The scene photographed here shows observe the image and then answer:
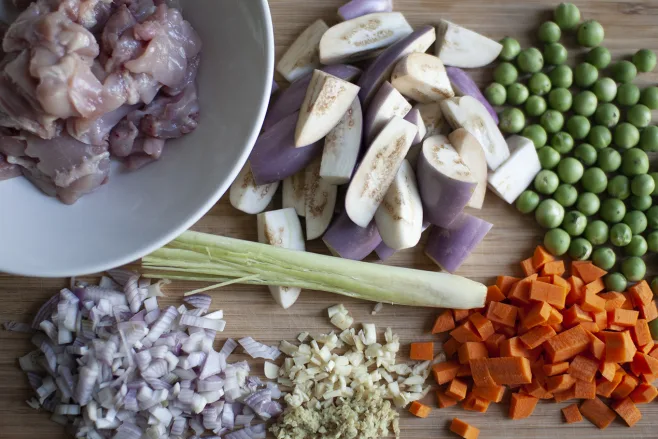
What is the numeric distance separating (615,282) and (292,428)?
1.34m

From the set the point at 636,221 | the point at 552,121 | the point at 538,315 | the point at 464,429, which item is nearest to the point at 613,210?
the point at 636,221

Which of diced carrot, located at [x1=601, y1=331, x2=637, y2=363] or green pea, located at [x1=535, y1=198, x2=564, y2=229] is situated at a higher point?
green pea, located at [x1=535, y1=198, x2=564, y2=229]

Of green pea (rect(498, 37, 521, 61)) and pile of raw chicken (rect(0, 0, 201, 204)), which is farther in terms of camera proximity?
green pea (rect(498, 37, 521, 61))

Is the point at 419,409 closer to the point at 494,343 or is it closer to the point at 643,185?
the point at 494,343

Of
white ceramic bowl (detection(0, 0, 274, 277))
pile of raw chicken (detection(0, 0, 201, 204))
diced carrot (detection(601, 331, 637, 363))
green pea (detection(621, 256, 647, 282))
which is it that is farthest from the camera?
green pea (detection(621, 256, 647, 282))

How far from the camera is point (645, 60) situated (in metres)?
2.34

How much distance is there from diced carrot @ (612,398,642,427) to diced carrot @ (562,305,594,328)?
1.15ft

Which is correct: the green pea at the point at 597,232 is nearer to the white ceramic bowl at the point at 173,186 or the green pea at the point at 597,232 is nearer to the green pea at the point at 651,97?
the green pea at the point at 651,97

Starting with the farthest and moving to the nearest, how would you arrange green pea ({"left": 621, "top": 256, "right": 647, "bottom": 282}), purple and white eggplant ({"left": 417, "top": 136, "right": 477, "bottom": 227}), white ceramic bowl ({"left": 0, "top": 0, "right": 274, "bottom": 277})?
green pea ({"left": 621, "top": 256, "right": 647, "bottom": 282})
purple and white eggplant ({"left": 417, "top": 136, "right": 477, "bottom": 227})
white ceramic bowl ({"left": 0, "top": 0, "right": 274, "bottom": 277})

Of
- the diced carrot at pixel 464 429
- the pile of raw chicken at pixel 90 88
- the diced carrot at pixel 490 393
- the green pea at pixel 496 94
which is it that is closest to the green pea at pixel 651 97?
the green pea at pixel 496 94

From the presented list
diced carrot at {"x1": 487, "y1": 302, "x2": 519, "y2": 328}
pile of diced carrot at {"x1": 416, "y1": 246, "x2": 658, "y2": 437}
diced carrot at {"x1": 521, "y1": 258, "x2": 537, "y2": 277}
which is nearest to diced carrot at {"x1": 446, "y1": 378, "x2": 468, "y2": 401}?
pile of diced carrot at {"x1": 416, "y1": 246, "x2": 658, "y2": 437}

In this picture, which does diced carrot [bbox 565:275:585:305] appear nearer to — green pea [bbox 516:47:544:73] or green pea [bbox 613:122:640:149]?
green pea [bbox 613:122:640:149]

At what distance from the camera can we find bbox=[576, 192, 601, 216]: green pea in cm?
232

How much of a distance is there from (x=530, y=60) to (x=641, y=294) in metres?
0.99
